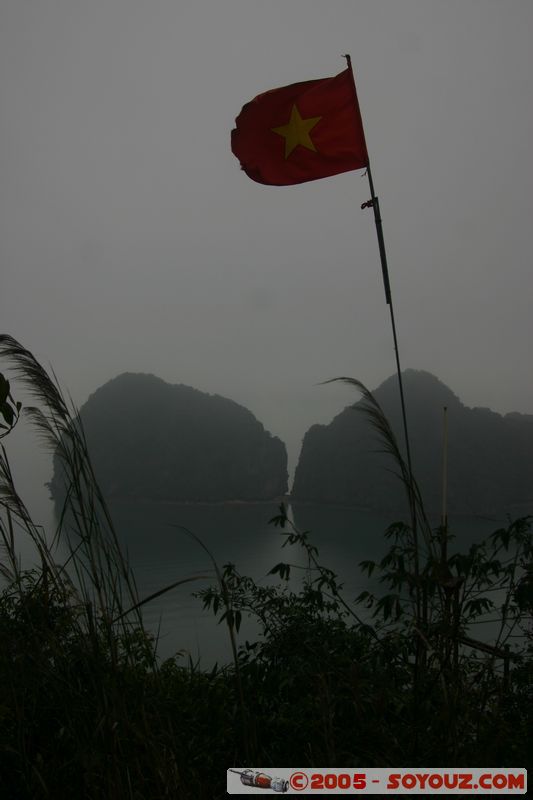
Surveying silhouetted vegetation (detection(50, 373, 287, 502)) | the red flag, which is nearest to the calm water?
silhouetted vegetation (detection(50, 373, 287, 502))

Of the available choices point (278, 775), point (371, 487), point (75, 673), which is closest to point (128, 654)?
point (75, 673)

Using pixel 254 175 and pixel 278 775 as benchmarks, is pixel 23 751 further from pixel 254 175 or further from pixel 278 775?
pixel 254 175

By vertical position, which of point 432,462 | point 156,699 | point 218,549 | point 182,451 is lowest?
point 218,549

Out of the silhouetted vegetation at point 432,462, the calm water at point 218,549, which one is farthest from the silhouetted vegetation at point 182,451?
the silhouetted vegetation at point 432,462

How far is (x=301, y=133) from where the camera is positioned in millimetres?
2900

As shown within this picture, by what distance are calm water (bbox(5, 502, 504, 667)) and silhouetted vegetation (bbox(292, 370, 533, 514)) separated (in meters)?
5.67

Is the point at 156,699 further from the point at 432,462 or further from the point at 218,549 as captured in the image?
the point at 432,462

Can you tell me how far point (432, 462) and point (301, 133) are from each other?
93266 millimetres

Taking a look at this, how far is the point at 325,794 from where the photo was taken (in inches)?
57.1

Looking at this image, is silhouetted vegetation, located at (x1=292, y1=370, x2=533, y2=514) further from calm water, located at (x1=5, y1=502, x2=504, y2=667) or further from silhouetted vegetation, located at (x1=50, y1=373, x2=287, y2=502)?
silhouetted vegetation, located at (x1=50, y1=373, x2=287, y2=502)

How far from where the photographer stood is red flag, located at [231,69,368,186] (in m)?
2.76

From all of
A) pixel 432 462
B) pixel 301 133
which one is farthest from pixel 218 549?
pixel 301 133

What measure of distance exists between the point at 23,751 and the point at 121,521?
92.3 meters

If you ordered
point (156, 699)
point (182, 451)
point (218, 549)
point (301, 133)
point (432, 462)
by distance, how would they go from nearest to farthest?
point (156, 699)
point (301, 133)
point (218, 549)
point (432, 462)
point (182, 451)
